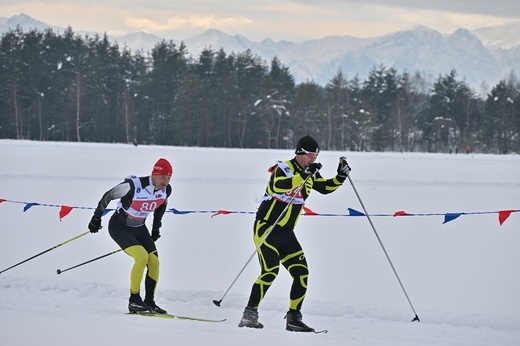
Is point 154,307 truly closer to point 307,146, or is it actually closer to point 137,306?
point 137,306

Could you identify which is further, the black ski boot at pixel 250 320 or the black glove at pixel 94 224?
the black glove at pixel 94 224

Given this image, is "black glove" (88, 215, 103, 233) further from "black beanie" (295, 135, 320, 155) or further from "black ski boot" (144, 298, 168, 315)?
"black beanie" (295, 135, 320, 155)

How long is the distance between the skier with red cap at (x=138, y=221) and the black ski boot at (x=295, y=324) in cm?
136

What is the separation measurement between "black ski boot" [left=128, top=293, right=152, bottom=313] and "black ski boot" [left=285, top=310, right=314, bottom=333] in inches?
55.7

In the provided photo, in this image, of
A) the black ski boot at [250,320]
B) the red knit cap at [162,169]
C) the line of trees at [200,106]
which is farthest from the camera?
the line of trees at [200,106]

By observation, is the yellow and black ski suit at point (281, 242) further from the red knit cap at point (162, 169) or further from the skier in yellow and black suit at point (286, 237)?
the red knit cap at point (162, 169)

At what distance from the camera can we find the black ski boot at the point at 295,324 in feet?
20.5

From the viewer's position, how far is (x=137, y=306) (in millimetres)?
6883

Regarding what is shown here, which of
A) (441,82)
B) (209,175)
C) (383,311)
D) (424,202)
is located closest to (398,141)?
(441,82)

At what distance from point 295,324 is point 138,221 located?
6.18ft

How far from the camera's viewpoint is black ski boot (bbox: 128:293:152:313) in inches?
270

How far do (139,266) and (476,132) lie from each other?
212 ft

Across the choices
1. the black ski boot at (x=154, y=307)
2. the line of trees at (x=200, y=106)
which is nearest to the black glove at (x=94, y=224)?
the black ski boot at (x=154, y=307)

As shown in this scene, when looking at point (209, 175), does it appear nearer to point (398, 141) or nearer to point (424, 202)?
point (424, 202)
